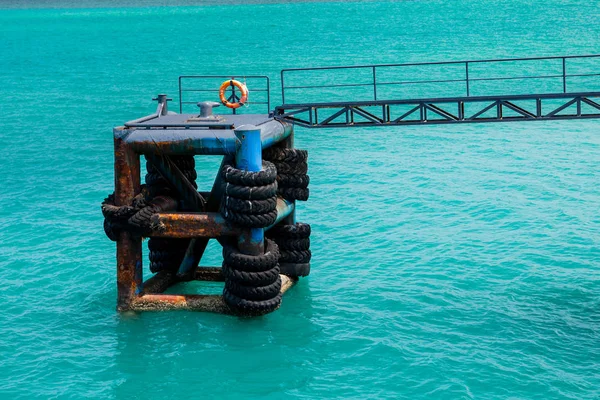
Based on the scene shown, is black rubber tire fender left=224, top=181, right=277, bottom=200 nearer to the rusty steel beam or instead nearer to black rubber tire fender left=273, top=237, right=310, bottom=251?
the rusty steel beam

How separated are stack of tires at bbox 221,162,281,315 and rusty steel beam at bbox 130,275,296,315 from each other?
40 cm

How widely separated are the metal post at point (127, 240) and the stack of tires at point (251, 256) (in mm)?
2364

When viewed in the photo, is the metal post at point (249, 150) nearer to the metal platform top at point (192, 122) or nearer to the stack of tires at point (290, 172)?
the metal platform top at point (192, 122)

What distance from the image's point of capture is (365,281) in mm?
26906

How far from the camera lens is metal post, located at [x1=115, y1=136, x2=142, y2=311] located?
914 inches

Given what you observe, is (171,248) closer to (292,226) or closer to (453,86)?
(292,226)

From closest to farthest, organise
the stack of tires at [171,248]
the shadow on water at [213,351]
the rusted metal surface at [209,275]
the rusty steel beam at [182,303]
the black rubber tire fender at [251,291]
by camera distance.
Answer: the shadow on water at [213,351] → the black rubber tire fender at [251,291] → the rusty steel beam at [182,303] → the stack of tires at [171,248] → the rusted metal surface at [209,275]

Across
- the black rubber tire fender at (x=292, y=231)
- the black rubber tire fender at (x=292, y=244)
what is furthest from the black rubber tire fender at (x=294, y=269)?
the black rubber tire fender at (x=292, y=231)

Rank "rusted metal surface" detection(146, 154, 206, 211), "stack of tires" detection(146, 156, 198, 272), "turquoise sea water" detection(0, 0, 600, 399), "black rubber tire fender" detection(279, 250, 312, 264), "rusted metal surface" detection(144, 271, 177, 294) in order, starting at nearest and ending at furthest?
"turquoise sea water" detection(0, 0, 600, 399), "rusted metal surface" detection(146, 154, 206, 211), "rusted metal surface" detection(144, 271, 177, 294), "black rubber tire fender" detection(279, 250, 312, 264), "stack of tires" detection(146, 156, 198, 272)

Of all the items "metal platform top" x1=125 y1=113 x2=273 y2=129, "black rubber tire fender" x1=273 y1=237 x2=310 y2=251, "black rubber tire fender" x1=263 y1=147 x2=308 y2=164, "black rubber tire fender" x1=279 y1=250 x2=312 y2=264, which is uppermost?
"metal platform top" x1=125 y1=113 x2=273 y2=129

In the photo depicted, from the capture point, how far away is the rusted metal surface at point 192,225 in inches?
902

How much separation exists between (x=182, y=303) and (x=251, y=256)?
95.4 inches

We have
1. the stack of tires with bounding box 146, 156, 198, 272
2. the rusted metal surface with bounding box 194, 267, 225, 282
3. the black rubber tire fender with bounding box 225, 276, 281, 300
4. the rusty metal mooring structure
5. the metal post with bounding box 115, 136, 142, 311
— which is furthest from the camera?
the rusted metal surface with bounding box 194, 267, 225, 282

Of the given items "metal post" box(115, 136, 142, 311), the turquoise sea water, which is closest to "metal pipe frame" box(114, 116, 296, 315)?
"metal post" box(115, 136, 142, 311)
